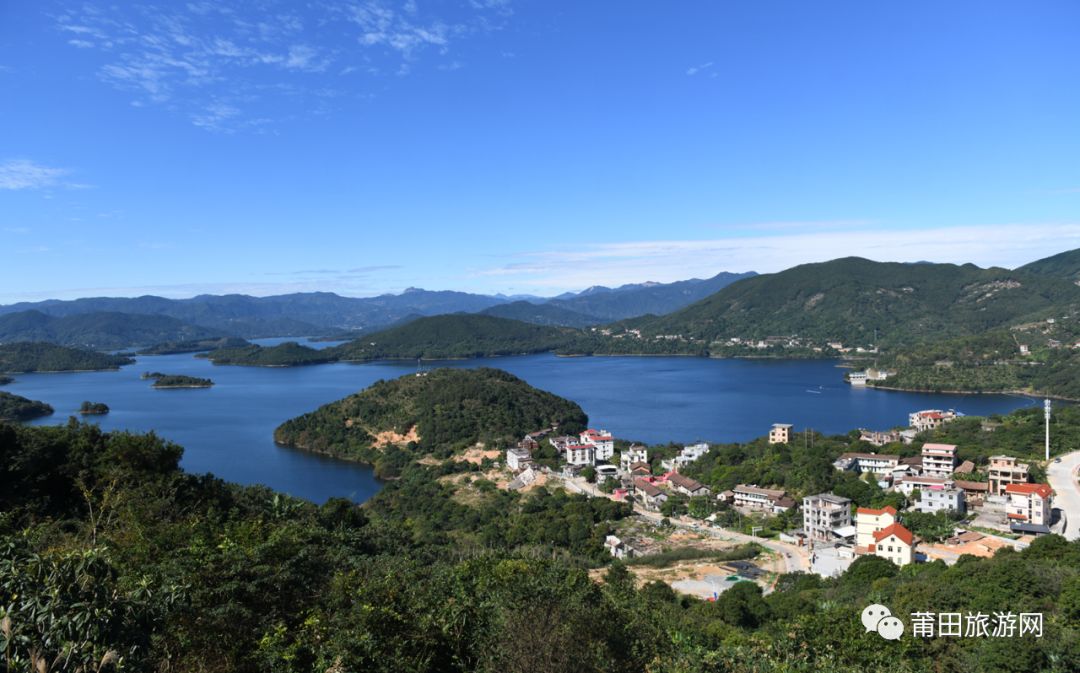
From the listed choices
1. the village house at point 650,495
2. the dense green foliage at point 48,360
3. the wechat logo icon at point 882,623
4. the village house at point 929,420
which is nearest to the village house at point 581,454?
the village house at point 650,495

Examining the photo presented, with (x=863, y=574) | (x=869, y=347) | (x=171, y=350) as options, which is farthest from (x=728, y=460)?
(x=171, y=350)

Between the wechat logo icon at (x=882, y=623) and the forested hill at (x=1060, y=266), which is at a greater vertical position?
the forested hill at (x=1060, y=266)

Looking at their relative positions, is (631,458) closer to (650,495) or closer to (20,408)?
(650,495)

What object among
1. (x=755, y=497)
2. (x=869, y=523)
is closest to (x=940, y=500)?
(x=869, y=523)

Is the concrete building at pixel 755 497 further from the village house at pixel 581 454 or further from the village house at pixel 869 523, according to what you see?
the village house at pixel 581 454

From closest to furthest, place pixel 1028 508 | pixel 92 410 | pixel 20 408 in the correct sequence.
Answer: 1. pixel 1028 508
2. pixel 20 408
3. pixel 92 410

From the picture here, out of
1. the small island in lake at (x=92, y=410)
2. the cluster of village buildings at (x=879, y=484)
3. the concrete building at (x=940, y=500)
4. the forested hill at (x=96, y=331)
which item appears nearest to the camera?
the cluster of village buildings at (x=879, y=484)
